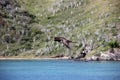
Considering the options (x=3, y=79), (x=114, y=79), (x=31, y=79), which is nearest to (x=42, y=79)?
(x=31, y=79)

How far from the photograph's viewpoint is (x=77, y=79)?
493 ft

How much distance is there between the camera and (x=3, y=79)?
148 m

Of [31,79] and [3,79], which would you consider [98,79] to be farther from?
[3,79]

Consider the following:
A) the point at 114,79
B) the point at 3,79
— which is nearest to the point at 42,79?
the point at 3,79

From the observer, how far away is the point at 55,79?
148 meters

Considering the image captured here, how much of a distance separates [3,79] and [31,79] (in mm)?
9683

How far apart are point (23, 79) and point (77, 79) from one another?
18.9 metres

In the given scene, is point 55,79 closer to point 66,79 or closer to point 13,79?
point 66,79

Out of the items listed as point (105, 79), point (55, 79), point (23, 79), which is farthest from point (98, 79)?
point (23, 79)

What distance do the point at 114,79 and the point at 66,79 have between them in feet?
54.2

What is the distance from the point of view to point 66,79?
149 m

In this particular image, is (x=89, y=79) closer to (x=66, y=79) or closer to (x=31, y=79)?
(x=66, y=79)

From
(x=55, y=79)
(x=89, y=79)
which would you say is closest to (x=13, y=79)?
(x=55, y=79)

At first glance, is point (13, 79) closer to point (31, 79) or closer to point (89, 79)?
point (31, 79)
